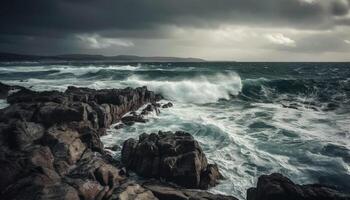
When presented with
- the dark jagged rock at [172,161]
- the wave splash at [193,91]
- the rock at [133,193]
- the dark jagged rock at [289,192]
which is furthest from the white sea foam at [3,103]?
the dark jagged rock at [289,192]

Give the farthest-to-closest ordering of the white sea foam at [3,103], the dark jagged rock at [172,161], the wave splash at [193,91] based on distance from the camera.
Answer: the wave splash at [193,91], the white sea foam at [3,103], the dark jagged rock at [172,161]

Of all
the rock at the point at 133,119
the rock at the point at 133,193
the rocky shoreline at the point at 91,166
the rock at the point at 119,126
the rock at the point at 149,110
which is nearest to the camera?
the rock at the point at 133,193

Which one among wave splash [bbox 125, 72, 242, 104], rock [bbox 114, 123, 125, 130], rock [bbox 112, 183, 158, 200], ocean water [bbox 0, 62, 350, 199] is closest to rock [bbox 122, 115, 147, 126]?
ocean water [bbox 0, 62, 350, 199]

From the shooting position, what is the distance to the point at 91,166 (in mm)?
7918

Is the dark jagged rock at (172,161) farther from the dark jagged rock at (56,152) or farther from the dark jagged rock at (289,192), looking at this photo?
the dark jagged rock at (289,192)

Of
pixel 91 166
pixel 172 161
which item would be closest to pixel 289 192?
pixel 172 161

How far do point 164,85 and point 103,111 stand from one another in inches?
592

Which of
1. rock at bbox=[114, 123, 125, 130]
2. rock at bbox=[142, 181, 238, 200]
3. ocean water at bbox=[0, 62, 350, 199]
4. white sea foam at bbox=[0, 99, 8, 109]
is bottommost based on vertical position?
ocean water at bbox=[0, 62, 350, 199]

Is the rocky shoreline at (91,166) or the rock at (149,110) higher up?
the rocky shoreline at (91,166)

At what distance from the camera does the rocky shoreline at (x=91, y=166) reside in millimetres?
A: 6622

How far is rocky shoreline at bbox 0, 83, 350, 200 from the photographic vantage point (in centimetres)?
662

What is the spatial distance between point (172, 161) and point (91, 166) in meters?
2.29

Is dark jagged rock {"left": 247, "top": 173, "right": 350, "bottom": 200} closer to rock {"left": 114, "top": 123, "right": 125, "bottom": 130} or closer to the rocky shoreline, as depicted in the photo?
the rocky shoreline

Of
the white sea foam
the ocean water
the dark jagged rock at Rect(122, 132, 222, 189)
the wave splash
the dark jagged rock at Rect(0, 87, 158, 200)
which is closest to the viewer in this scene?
the dark jagged rock at Rect(0, 87, 158, 200)
